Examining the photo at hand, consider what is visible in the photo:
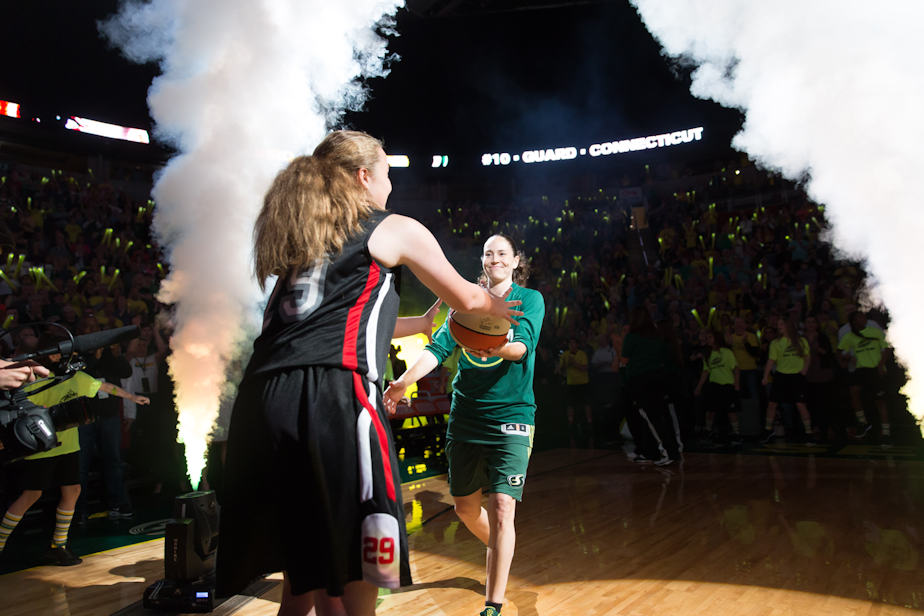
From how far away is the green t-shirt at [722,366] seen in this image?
31.0 ft

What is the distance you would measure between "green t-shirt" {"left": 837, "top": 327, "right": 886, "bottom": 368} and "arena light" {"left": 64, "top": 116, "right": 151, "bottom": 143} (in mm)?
20287

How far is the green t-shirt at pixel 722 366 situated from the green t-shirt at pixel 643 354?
189cm

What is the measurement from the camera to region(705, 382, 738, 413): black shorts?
9.57 m

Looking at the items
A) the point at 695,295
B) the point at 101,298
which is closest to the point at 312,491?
the point at 101,298

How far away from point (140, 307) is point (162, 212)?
451 cm

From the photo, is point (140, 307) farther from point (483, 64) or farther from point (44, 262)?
point (483, 64)

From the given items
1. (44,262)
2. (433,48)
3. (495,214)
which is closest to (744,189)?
(495,214)

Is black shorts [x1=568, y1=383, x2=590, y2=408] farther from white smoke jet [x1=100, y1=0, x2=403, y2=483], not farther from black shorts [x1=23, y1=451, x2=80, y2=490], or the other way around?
black shorts [x1=23, y1=451, x2=80, y2=490]

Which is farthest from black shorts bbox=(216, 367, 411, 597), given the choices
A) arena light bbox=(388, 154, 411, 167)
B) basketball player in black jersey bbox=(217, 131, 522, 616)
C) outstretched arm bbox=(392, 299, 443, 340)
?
arena light bbox=(388, 154, 411, 167)

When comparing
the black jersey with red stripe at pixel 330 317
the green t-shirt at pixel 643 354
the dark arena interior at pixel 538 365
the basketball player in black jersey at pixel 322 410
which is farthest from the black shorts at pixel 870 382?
the black jersey with red stripe at pixel 330 317

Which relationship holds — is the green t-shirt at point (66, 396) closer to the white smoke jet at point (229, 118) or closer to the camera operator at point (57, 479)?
the camera operator at point (57, 479)

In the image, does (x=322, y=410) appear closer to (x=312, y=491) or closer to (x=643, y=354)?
(x=312, y=491)

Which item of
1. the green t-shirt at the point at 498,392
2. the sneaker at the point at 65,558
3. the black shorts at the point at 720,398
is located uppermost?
the green t-shirt at the point at 498,392

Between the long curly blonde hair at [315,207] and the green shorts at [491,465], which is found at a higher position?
the long curly blonde hair at [315,207]
